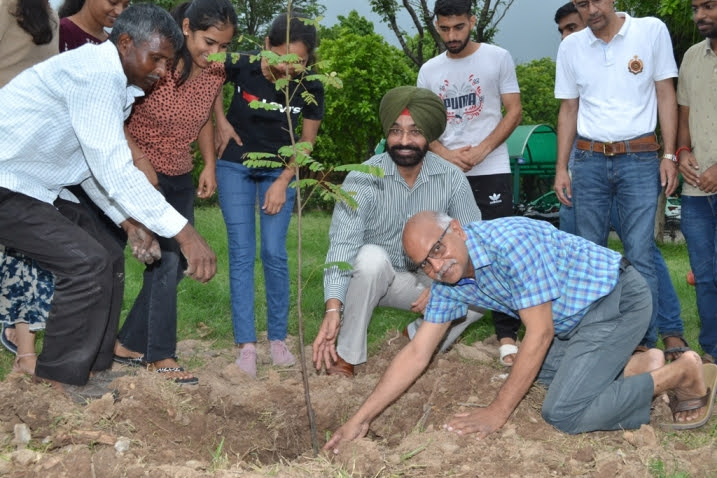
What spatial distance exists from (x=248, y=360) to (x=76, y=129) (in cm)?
202

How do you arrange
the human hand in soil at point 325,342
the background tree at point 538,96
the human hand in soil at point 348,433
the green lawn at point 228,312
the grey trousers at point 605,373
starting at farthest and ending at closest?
the background tree at point 538,96
the green lawn at point 228,312
the human hand in soil at point 325,342
the grey trousers at point 605,373
the human hand in soil at point 348,433

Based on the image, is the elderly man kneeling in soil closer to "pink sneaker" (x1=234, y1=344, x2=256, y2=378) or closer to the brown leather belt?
the brown leather belt

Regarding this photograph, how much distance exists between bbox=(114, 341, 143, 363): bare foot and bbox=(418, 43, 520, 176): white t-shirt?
2541 mm

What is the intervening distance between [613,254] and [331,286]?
155 centimetres

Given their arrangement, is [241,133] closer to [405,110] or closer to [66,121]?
[405,110]

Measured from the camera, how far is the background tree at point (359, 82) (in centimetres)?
2069

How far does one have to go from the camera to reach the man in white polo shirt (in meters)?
5.00

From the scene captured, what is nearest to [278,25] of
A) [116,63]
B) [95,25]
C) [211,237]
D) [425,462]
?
[95,25]

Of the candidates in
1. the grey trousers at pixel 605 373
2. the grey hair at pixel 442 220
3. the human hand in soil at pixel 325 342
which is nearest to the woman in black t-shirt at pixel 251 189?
the human hand in soil at pixel 325 342

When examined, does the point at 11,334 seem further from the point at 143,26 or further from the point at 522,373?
the point at 522,373

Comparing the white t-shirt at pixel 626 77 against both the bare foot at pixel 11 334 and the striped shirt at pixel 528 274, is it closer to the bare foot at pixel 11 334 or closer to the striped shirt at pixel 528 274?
the striped shirt at pixel 528 274

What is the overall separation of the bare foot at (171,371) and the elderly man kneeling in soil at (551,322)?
113 centimetres

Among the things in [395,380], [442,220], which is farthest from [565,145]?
[395,380]

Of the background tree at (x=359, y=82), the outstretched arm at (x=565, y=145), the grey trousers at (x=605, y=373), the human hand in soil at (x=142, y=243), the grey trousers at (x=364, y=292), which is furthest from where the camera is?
the background tree at (x=359, y=82)
